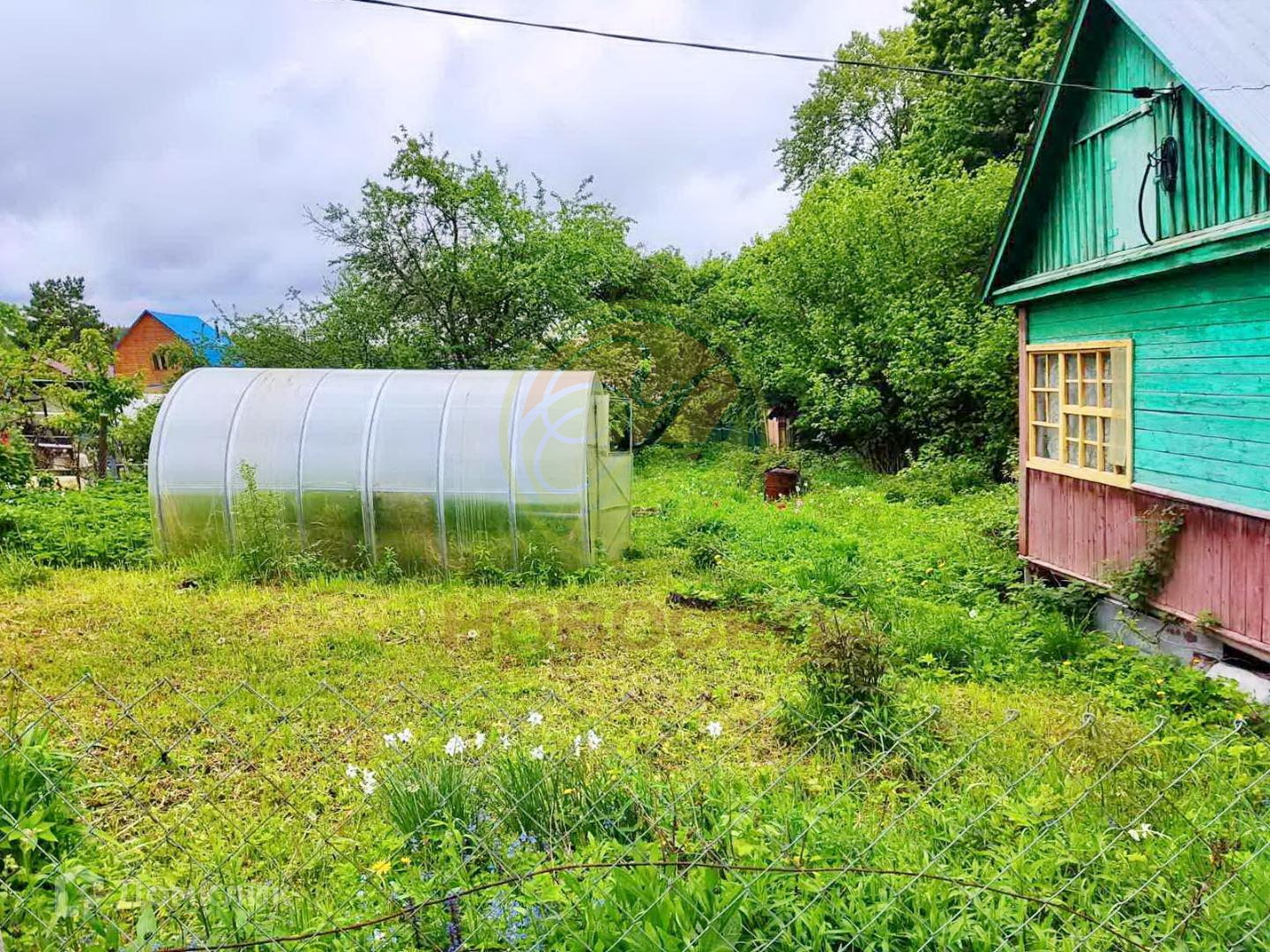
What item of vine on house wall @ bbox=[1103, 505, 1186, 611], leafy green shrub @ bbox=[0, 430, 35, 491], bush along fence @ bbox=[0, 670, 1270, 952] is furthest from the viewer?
leafy green shrub @ bbox=[0, 430, 35, 491]

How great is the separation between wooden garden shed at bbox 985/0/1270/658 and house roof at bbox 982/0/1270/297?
2 centimetres

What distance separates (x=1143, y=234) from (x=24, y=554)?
1204 centimetres

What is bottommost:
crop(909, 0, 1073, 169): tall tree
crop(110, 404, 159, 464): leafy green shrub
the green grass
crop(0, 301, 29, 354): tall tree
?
the green grass

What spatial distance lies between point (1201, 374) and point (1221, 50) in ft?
7.36

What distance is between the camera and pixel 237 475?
10016 millimetres

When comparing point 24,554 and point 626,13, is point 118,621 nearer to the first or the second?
point 24,554

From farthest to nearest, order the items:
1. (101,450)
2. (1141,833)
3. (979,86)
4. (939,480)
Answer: (979,86), (101,450), (939,480), (1141,833)

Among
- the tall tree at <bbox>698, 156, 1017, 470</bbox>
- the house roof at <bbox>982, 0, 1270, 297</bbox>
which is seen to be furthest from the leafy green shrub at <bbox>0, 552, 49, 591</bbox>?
the tall tree at <bbox>698, 156, 1017, 470</bbox>

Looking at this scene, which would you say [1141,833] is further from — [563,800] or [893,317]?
[893,317]

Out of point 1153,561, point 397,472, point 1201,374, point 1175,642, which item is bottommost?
point 1175,642

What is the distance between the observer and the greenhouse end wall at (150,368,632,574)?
960 cm

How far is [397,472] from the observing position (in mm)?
9758

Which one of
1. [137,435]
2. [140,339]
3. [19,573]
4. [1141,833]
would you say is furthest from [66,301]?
[1141,833]

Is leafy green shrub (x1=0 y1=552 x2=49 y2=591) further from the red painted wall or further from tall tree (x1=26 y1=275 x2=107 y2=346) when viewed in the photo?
tall tree (x1=26 y1=275 x2=107 y2=346)
